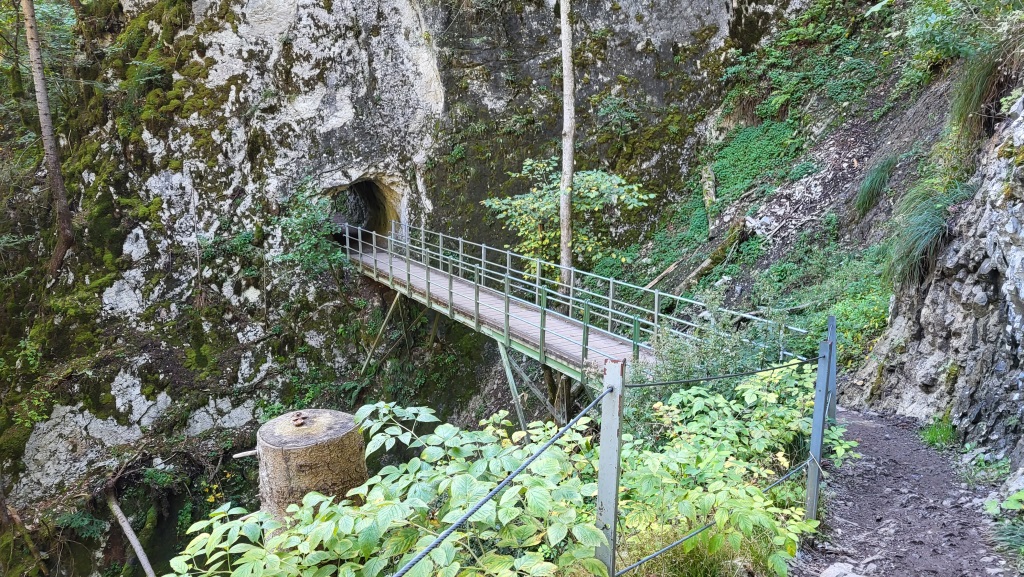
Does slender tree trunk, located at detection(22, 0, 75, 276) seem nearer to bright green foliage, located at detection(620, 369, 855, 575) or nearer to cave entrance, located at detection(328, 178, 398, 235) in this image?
cave entrance, located at detection(328, 178, 398, 235)

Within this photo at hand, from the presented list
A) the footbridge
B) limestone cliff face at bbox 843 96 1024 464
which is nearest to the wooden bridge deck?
the footbridge

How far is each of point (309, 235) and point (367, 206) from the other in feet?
17.3

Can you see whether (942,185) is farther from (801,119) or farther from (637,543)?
(801,119)

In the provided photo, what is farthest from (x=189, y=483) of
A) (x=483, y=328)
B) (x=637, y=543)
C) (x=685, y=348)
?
(x=637, y=543)

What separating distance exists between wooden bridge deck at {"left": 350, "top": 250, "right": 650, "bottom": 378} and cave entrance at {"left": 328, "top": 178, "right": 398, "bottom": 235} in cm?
202

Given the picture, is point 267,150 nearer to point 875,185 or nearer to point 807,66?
point 875,185

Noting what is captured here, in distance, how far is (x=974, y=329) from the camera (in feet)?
14.5

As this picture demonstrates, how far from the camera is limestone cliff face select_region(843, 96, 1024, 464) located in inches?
Result: 150

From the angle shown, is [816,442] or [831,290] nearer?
[816,442]

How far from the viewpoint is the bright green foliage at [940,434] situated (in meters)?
4.15

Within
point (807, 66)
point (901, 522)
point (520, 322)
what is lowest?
point (520, 322)

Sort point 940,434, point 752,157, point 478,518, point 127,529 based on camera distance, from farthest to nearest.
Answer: point 752,157
point 127,529
point 940,434
point 478,518

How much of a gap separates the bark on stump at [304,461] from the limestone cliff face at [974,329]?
12.8 ft

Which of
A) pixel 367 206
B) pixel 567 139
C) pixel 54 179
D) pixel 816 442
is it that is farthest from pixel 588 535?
pixel 367 206
